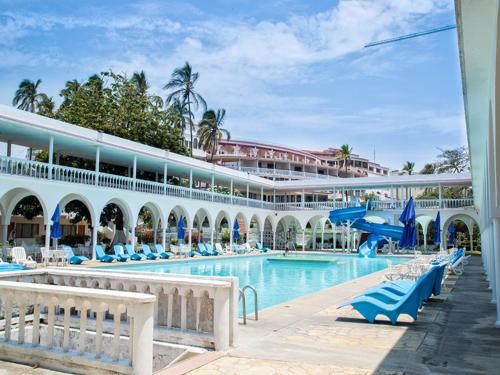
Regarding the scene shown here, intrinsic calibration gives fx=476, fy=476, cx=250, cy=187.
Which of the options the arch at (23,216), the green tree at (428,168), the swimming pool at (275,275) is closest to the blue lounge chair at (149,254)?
the swimming pool at (275,275)

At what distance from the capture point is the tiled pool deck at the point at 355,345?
4.75m

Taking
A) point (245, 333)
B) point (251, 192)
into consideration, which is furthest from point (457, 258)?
point (251, 192)

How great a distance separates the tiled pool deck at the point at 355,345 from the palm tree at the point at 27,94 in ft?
141

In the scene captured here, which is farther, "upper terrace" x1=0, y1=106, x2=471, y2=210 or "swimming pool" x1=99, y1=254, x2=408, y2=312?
"upper terrace" x1=0, y1=106, x2=471, y2=210

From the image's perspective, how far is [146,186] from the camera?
26.9 metres

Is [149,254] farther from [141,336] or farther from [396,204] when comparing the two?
[141,336]

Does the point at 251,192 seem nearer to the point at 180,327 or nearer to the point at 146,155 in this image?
the point at 146,155

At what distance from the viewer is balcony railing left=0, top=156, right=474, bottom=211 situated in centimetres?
1902

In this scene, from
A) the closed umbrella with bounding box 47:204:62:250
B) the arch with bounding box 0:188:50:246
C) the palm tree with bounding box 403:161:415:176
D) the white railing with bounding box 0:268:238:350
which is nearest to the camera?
the white railing with bounding box 0:268:238:350

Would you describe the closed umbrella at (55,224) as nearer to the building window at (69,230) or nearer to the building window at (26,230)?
the building window at (26,230)

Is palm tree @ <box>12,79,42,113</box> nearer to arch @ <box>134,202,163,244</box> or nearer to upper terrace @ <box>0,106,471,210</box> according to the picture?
arch @ <box>134,202,163,244</box>

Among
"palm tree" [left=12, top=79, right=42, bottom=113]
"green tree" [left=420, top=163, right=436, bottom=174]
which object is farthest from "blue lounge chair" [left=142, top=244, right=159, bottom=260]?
"green tree" [left=420, top=163, right=436, bottom=174]

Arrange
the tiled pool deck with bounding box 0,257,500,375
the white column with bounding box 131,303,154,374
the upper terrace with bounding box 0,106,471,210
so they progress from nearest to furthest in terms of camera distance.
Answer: the white column with bounding box 131,303,154,374
the tiled pool deck with bounding box 0,257,500,375
the upper terrace with bounding box 0,106,471,210

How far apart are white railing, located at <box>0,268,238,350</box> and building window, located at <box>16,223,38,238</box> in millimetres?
28408
